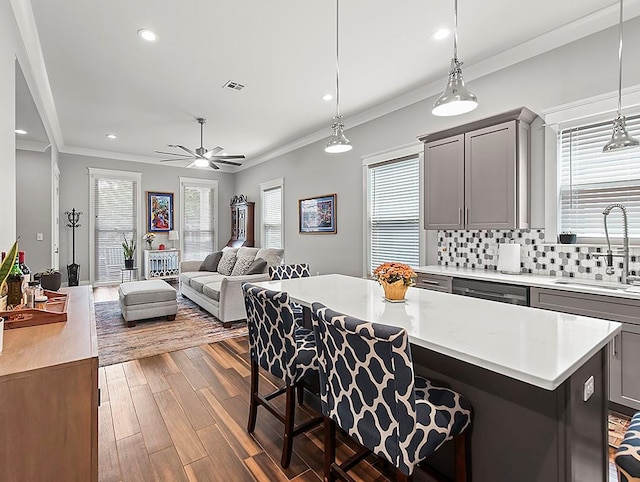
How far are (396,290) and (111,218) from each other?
773 cm

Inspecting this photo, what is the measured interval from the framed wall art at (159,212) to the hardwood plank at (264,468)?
23.8 feet

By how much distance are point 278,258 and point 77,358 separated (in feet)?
13.9

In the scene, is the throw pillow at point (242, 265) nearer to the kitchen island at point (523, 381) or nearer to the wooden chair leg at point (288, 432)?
the wooden chair leg at point (288, 432)

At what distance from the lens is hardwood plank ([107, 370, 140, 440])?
2316 mm

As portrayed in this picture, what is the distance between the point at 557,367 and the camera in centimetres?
108

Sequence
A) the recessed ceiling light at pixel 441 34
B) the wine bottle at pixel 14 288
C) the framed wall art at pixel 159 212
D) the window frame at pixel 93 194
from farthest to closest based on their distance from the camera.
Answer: the framed wall art at pixel 159 212 < the window frame at pixel 93 194 < the recessed ceiling light at pixel 441 34 < the wine bottle at pixel 14 288

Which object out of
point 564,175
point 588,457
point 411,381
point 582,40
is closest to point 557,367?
point 411,381

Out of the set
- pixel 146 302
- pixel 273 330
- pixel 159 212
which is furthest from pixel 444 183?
pixel 159 212

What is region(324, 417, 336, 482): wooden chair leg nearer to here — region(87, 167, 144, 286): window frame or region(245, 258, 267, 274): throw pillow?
region(245, 258, 267, 274): throw pillow

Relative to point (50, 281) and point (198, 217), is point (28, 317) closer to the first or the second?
point (50, 281)

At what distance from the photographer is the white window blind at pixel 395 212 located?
172 inches

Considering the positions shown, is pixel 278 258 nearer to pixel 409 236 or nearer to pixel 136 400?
pixel 409 236

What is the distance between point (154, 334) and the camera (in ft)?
14.1

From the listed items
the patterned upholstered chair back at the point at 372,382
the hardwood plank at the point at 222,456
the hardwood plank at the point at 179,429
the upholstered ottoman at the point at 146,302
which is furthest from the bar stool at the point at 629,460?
the upholstered ottoman at the point at 146,302
